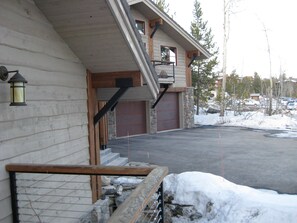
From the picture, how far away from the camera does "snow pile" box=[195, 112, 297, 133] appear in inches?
696

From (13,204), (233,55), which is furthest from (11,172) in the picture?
(233,55)

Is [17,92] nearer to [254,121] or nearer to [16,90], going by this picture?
[16,90]

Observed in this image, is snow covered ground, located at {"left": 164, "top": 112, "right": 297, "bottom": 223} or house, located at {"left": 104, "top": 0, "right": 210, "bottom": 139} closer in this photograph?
snow covered ground, located at {"left": 164, "top": 112, "right": 297, "bottom": 223}

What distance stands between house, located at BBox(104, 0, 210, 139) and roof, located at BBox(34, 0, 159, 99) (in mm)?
9115

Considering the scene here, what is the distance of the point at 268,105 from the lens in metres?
21.3

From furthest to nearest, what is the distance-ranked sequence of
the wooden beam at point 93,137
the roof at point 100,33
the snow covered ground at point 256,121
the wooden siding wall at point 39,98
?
the snow covered ground at point 256,121
the wooden beam at point 93,137
the roof at point 100,33
the wooden siding wall at point 39,98

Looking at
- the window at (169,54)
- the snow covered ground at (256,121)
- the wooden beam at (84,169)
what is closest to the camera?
the wooden beam at (84,169)

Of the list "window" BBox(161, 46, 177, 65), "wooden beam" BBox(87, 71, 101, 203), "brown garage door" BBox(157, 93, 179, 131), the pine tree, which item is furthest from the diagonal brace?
the pine tree

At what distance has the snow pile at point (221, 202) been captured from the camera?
479 cm

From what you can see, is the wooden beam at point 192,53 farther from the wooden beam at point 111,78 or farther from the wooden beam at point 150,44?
the wooden beam at point 111,78

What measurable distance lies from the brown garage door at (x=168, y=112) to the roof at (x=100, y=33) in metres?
12.0

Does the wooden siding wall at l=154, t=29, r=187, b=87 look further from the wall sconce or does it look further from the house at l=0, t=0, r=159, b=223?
the wall sconce

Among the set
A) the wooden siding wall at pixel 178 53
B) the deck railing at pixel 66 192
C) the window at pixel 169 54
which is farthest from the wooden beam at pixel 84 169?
the window at pixel 169 54

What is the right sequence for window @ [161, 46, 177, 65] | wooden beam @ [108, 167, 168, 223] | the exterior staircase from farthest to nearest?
window @ [161, 46, 177, 65] < the exterior staircase < wooden beam @ [108, 167, 168, 223]
